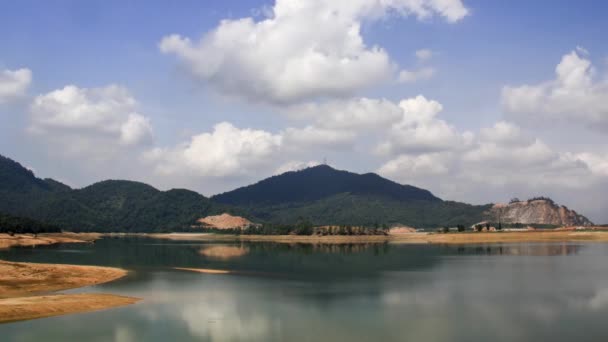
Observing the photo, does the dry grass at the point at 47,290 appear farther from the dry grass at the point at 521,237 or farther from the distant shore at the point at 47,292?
the dry grass at the point at 521,237

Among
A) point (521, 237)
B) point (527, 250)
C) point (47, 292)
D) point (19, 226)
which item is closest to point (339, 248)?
point (527, 250)

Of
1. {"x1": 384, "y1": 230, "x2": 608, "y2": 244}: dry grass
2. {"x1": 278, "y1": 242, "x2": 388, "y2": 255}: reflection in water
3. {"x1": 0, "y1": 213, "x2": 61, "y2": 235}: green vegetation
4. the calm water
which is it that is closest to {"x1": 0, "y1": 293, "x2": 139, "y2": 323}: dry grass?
the calm water

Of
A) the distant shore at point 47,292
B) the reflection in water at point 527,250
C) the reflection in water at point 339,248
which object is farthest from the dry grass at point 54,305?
the reflection in water at point 527,250

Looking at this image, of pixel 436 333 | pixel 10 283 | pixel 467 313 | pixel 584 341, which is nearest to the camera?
pixel 584 341

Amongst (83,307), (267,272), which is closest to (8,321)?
(83,307)

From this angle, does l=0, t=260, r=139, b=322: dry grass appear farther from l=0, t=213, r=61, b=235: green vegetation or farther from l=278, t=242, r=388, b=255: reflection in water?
l=0, t=213, r=61, b=235: green vegetation

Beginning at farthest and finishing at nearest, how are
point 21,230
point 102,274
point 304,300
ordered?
point 21,230 < point 102,274 < point 304,300

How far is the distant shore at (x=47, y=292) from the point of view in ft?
98.9

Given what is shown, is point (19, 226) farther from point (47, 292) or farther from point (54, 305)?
point (54, 305)

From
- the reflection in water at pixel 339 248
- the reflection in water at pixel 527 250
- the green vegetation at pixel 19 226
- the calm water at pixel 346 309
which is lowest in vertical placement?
the reflection in water at pixel 339 248

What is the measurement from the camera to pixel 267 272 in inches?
2344

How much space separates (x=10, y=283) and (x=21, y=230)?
11513cm

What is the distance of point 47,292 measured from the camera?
38.9 meters

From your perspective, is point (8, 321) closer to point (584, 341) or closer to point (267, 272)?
point (584, 341)
